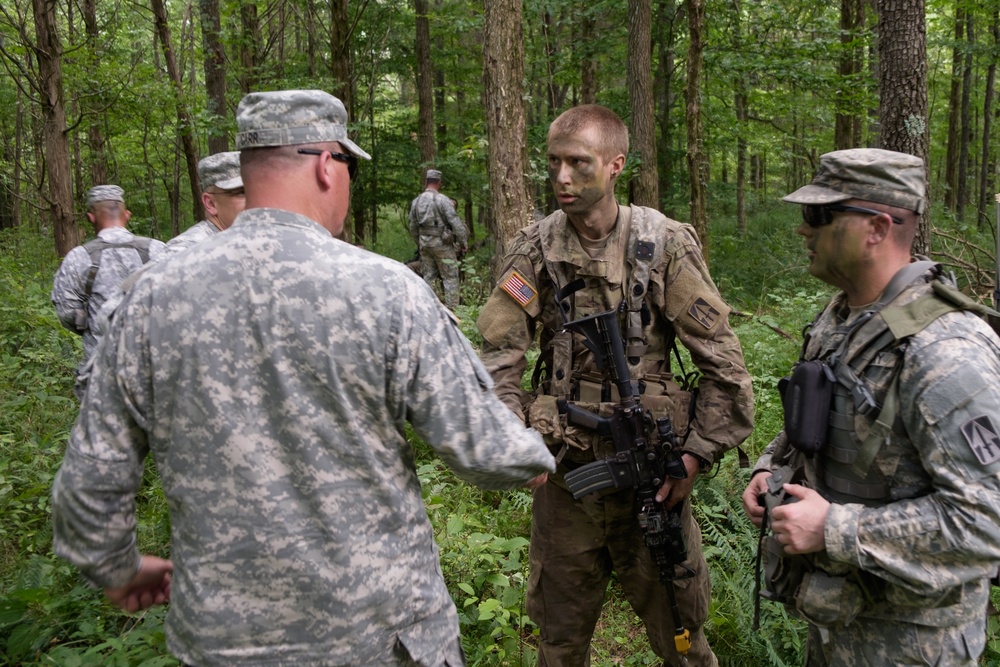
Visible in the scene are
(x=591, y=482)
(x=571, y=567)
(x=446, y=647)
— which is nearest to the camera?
(x=446, y=647)

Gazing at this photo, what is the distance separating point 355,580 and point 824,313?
1748mm

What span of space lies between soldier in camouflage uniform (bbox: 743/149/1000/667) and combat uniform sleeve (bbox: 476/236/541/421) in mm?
1184

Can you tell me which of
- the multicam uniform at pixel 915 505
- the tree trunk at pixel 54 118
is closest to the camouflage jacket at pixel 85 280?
the tree trunk at pixel 54 118

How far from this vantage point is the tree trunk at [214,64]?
40.6 ft

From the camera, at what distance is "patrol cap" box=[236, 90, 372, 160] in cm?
182

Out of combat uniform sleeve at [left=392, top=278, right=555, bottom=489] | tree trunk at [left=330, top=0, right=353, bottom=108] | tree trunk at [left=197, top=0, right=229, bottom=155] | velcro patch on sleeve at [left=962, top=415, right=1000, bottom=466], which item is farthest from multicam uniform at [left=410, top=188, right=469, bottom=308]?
velcro patch on sleeve at [left=962, top=415, right=1000, bottom=466]

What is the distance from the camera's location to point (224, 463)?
173 cm

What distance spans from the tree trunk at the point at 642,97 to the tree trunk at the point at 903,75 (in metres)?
5.09

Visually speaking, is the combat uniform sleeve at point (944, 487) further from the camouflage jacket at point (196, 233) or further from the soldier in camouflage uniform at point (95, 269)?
the soldier in camouflage uniform at point (95, 269)

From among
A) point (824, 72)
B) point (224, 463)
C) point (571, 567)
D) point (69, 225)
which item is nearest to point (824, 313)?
point (571, 567)

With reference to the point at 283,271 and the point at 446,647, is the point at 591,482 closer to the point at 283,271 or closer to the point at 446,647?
the point at 446,647

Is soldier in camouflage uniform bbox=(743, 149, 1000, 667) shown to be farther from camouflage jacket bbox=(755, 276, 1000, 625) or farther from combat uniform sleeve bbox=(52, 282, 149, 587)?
combat uniform sleeve bbox=(52, 282, 149, 587)

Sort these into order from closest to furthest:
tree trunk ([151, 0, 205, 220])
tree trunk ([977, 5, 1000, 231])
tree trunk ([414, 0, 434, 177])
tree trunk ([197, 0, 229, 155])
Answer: tree trunk ([151, 0, 205, 220]) < tree trunk ([197, 0, 229, 155]) < tree trunk ([414, 0, 434, 177]) < tree trunk ([977, 5, 1000, 231])

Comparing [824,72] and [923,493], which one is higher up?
[824,72]
